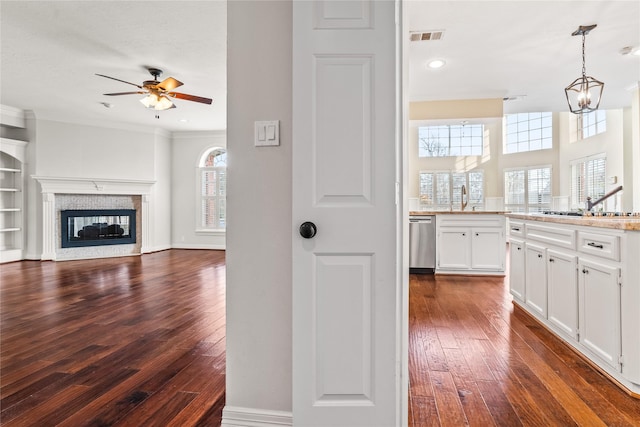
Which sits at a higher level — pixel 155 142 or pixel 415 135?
pixel 415 135

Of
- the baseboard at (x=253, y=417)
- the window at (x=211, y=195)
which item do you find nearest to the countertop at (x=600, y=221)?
the baseboard at (x=253, y=417)

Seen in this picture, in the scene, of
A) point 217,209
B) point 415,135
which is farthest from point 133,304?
point 415,135

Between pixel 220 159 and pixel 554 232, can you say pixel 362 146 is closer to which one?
pixel 554 232

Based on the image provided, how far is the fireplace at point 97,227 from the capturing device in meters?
6.48

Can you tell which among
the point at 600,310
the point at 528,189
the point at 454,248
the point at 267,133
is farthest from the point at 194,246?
the point at 528,189

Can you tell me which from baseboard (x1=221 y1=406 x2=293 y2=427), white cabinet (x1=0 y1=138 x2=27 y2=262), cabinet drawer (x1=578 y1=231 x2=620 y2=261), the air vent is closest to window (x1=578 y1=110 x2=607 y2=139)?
the air vent

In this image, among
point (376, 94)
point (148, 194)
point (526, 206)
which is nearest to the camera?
point (376, 94)

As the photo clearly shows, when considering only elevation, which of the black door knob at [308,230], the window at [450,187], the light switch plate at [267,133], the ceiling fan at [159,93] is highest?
the ceiling fan at [159,93]

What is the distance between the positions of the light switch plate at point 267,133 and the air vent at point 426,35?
2683mm

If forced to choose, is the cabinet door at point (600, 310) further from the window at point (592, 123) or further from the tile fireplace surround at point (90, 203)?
the tile fireplace surround at point (90, 203)

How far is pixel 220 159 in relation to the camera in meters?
8.17

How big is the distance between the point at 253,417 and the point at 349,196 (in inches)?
40.0

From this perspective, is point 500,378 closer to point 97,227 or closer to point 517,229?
point 517,229

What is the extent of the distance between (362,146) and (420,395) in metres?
1.30
